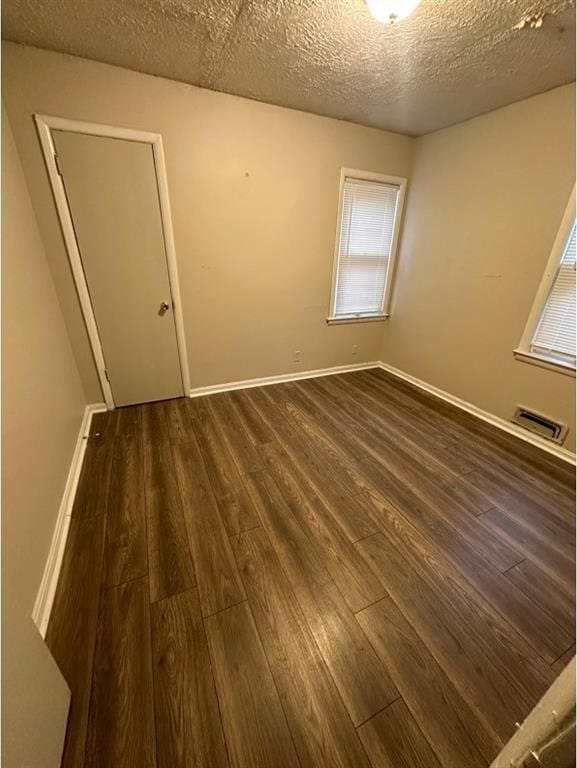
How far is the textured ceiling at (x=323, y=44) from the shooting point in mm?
1459

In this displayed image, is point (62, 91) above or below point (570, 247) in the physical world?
above

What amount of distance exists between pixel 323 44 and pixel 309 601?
116 inches

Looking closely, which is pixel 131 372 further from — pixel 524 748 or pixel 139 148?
pixel 524 748

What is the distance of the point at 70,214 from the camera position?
214cm

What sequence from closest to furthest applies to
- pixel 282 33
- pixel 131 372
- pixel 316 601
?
pixel 316 601 → pixel 282 33 → pixel 131 372

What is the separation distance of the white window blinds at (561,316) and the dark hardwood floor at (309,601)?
0.81 meters

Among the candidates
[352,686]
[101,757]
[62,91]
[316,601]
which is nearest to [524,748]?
[352,686]

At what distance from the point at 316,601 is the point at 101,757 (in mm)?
825

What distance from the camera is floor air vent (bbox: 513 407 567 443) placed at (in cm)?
228

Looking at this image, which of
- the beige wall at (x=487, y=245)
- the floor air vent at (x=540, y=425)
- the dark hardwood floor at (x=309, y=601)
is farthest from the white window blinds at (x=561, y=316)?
the dark hardwood floor at (x=309, y=601)

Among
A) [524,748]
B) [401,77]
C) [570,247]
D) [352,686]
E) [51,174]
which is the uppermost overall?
[401,77]

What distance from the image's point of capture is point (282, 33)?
63.8 inches

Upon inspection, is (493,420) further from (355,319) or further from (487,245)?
(355,319)

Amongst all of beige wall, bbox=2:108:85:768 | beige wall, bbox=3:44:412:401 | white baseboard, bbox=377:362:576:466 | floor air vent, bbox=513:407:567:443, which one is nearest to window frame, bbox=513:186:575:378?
floor air vent, bbox=513:407:567:443
